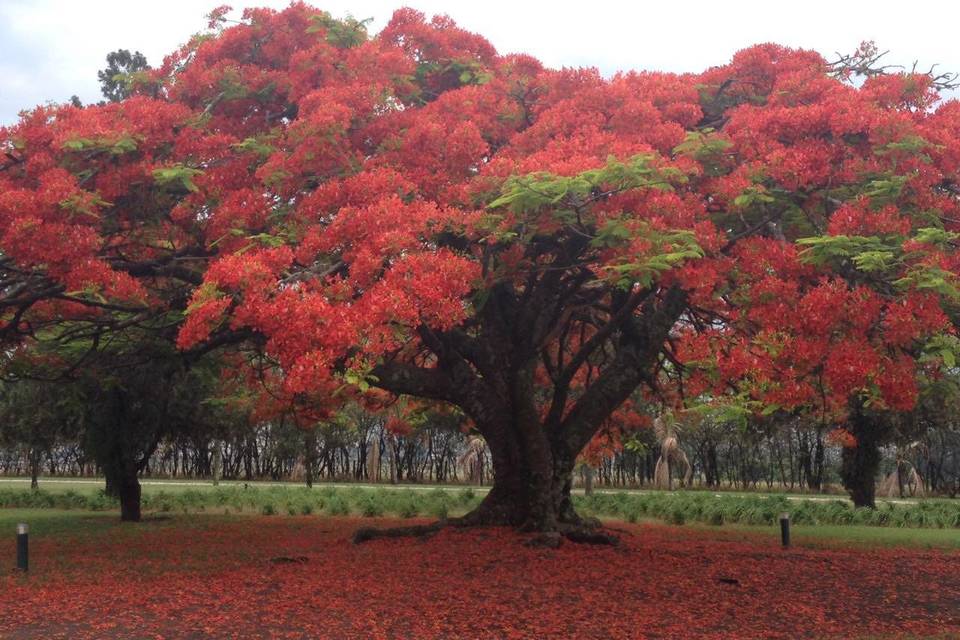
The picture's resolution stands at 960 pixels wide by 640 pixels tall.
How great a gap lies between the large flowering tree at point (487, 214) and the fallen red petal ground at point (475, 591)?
2326mm

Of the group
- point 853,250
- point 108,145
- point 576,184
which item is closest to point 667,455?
point 853,250

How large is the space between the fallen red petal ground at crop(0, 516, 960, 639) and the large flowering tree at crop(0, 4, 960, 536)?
2326 millimetres

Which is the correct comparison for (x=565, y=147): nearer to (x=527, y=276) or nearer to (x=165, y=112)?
(x=527, y=276)

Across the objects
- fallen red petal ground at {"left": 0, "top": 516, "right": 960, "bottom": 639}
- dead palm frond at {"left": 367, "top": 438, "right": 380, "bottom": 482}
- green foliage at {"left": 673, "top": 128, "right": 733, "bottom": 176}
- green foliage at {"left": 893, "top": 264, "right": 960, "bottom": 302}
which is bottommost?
dead palm frond at {"left": 367, "top": 438, "right": 380, "bottom": 482}

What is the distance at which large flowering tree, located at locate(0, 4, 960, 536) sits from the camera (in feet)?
30.8

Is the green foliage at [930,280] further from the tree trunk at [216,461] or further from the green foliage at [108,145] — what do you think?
the tree trunk at [216,461]

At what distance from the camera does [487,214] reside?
10.8m

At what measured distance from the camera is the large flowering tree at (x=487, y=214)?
30.8 ft

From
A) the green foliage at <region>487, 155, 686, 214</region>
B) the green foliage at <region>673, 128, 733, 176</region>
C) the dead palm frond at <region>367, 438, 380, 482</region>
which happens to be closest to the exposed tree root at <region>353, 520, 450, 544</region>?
the green foliage at <region>487, 155, 686, 214</region>

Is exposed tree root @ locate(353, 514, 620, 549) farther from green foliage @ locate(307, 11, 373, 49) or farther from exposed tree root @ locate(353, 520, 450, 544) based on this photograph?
green foliage @ locate(307, 11, 373, 49)

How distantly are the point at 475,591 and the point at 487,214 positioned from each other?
4.58 m

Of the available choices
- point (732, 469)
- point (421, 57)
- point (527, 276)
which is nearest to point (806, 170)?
point (527, 276)

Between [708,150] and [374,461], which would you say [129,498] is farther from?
[374,461]

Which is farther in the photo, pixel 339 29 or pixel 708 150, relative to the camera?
pixel 339 29
